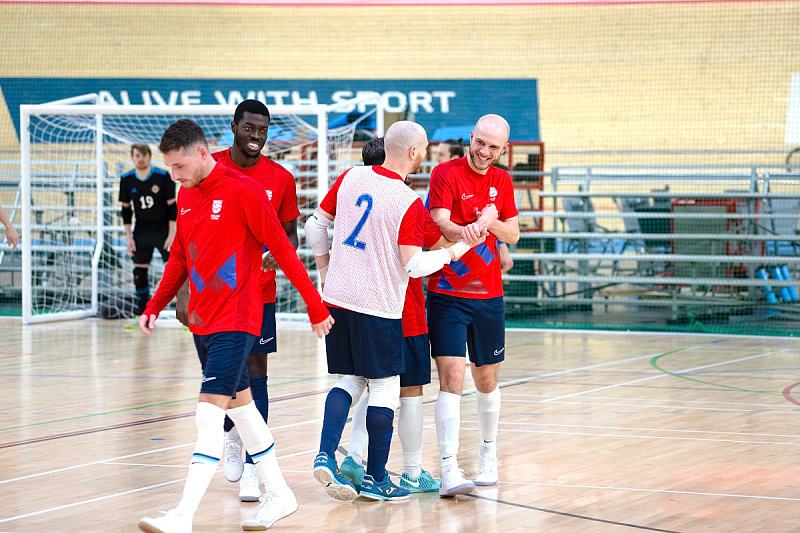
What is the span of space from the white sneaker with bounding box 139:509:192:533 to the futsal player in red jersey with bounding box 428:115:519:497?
1.28 m

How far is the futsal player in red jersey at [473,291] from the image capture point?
4.30m

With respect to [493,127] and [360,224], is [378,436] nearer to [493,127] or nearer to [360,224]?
[360,224]

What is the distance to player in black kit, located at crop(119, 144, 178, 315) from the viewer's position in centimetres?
1048

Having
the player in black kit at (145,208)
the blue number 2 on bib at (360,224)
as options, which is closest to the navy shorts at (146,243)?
the player in black kit at (145,208)

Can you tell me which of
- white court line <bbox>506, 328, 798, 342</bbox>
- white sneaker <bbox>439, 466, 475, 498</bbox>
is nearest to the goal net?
white court line <bbox>506, 328, 798, 342</bbox>

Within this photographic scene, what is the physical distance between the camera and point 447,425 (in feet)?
14.0

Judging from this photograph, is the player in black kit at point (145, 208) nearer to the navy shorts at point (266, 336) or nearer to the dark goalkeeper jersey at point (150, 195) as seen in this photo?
the dark goalkeeper jersey at point (150, 195)

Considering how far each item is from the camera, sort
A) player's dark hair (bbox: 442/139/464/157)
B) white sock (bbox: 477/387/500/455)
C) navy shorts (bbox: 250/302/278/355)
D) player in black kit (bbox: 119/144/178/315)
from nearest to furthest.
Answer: navy shorts (bbox: 250/302/278/355) < white sock (bbox: 477/387/500/455) < player's dark hair (bbox: 442/139/464/157) < player in black kit (bbox: 119/144/178/315)

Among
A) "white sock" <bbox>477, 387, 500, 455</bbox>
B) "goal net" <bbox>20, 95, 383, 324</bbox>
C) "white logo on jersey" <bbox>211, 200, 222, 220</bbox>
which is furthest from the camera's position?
"goal net" <bbox>20, 95, 383, 324</bbox>

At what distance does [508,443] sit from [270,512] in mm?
1939

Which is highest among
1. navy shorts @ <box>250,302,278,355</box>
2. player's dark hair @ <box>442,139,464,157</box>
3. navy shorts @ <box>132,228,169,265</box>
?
player's dark hair @ <box>442,139,464,157</box>

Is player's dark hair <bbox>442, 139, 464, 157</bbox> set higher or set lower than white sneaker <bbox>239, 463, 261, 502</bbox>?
higher

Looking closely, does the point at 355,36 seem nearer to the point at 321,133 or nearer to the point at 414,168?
the point at 321,133

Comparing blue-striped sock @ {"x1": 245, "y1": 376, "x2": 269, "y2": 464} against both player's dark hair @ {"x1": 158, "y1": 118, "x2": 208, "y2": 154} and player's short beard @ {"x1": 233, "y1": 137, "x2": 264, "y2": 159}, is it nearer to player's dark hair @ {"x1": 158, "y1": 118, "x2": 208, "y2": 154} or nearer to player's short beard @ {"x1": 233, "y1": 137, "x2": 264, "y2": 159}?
player's short beard @ {"x1": 233, "y1": 137, "x2": 264, "y2": 159}
